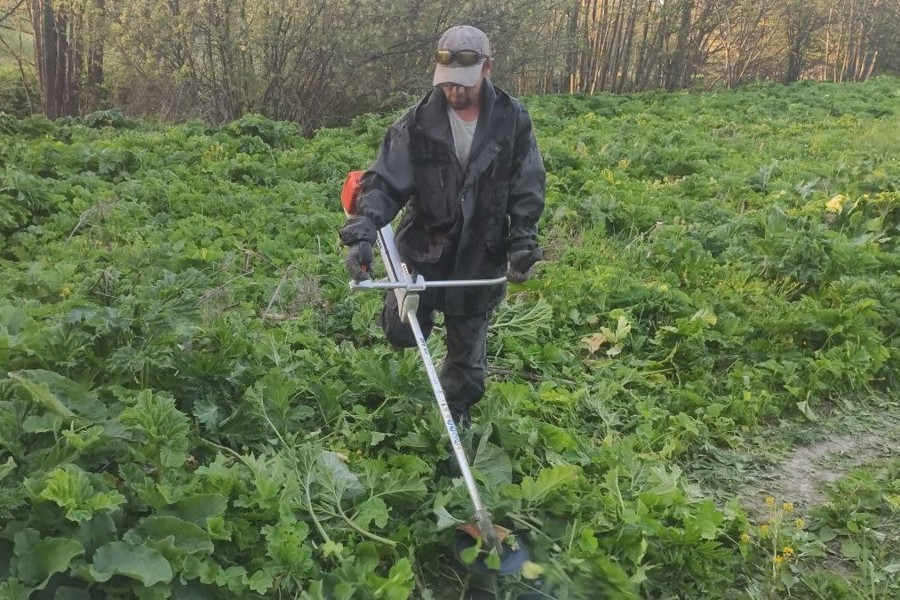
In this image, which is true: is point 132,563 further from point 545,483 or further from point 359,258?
point 545,483

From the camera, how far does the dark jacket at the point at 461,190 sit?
3170mm

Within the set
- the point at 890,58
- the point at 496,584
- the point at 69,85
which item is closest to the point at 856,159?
the point at 496,584

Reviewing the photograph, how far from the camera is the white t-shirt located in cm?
319

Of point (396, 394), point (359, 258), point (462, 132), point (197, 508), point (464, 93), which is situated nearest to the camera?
point (197, 508)

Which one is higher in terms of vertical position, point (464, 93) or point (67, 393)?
point (464, 93)

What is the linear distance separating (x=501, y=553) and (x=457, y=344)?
115 centimetres

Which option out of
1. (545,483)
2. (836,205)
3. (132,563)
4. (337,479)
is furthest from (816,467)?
(836,205)

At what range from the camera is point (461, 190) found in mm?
3211

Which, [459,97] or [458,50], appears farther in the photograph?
[459,97]

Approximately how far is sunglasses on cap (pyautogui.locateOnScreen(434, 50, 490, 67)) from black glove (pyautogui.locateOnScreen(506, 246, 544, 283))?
816mm

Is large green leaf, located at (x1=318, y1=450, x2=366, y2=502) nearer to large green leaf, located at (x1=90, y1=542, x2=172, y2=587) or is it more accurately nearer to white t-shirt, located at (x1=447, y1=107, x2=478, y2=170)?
large green leaf, located at (x1=90, y1=542, x2=172, y2=587)

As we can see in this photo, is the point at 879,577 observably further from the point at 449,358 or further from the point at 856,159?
the point at 856,159

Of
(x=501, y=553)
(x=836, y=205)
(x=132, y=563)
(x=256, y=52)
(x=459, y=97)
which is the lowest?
(x=501, y=553)

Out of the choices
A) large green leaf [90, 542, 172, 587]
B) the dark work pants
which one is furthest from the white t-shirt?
large green leaf [90, 542, 172, 587]
